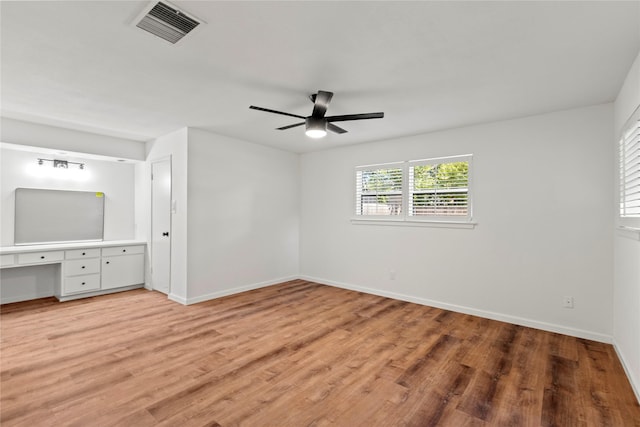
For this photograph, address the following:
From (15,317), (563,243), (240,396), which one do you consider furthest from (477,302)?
(15,317)

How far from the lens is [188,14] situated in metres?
1.87

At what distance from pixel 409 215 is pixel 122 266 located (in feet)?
15.7

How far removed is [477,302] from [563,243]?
1.23 m

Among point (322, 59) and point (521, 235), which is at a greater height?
point (322, 59)

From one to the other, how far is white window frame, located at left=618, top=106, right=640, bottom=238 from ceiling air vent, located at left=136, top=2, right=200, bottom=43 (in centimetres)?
325

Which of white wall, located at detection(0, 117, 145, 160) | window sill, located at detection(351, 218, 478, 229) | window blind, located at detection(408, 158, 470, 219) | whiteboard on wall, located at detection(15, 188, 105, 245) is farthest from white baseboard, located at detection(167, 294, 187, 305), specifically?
window blind, located at detection(408, 158, 470, 219)

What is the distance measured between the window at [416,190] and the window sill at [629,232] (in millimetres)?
1510

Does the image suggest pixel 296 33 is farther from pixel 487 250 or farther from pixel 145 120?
pixel 487 250

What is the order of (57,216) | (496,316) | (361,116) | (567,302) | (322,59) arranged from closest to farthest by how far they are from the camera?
(322,59) → (361,116) → (567,302) → (496,316) → (57,216)

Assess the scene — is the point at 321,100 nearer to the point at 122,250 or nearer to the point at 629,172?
the point at 629,172

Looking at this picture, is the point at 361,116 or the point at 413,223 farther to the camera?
the point at 413,223

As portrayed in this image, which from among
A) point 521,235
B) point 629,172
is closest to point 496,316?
point 521,235

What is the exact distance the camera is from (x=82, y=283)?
4641 millimetres

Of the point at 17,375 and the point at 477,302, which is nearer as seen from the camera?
the point at 17,375
